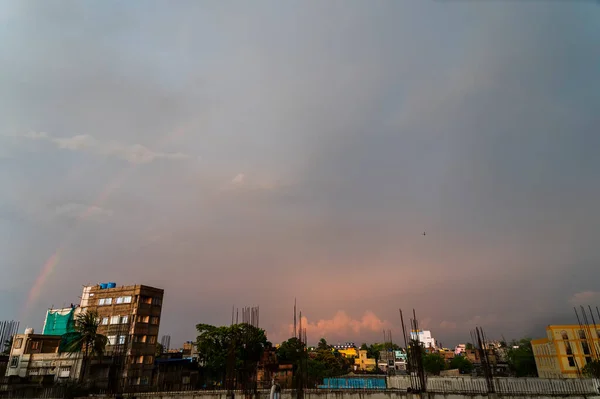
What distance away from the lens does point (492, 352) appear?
100562 millimetres

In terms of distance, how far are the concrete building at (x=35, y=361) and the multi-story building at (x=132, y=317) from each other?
445 cm

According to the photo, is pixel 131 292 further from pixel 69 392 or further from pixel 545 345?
pixel 545 345

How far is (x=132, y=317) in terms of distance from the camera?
48.8m

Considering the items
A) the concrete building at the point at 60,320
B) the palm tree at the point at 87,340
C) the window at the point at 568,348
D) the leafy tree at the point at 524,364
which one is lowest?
the leafy tree at the point at 524,364

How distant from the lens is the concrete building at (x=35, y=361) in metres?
43.5

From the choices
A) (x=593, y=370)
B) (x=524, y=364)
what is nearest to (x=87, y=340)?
(x=593, y=370)

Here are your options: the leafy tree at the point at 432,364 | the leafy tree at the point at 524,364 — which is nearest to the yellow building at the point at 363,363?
the leafy tree at the point at 432,364

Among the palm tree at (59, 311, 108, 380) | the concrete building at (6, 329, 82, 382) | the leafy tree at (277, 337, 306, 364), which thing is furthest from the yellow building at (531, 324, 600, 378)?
the concrete building at (6, 329, 82, 382)

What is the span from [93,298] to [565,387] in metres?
54.9

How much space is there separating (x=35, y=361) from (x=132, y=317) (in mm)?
11240

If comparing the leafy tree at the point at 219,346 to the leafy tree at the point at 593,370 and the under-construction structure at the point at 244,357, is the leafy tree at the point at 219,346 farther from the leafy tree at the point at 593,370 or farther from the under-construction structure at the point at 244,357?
the leafy tree at the point at 593,370

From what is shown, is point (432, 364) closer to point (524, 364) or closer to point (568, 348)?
point (524, 364)

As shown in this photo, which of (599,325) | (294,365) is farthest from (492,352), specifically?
(294,365)

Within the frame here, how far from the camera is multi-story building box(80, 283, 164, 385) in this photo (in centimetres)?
4731
